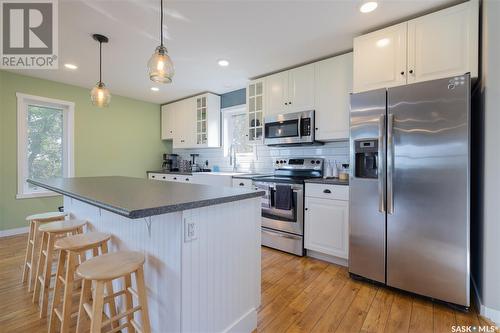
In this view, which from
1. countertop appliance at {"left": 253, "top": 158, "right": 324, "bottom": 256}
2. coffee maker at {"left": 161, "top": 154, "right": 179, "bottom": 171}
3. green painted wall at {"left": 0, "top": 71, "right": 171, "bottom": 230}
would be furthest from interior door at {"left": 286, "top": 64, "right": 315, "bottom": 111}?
green painted wall at {"left": 0, "top": 71, "right": 171, "bottom": 230}

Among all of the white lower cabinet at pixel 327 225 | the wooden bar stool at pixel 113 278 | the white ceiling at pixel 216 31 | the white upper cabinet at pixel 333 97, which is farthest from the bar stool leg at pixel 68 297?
the white upper cabinet at pixel 333 97

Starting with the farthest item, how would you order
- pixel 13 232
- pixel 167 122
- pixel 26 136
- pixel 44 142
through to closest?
pixel 167 122
pixel 44 142
pixel 26 136
pixel 13 232

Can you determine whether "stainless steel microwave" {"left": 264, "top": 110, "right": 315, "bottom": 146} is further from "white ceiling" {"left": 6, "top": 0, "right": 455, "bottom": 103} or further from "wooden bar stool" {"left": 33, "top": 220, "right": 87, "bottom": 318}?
"wooden bar stool" {"left": 33, "top": 220, "right": 87, "bottom": 318}

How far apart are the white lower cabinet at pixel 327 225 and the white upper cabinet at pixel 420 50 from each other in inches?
47.8

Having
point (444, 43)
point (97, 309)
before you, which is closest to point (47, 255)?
point (97, 309)

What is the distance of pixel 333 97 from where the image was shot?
2.94m

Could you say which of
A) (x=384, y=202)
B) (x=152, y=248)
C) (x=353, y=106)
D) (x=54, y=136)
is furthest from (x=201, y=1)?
(x=54, y=136)

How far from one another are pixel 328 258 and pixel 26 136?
4.74 meters

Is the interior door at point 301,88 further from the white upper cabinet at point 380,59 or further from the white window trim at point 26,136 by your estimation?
the white window trim at point 26,136

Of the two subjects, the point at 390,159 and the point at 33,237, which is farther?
the point at 33,237

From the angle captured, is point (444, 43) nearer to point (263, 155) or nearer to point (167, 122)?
point (263, 155)

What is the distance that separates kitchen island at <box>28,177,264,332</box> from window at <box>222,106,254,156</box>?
2.83 m

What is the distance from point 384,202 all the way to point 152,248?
190cm

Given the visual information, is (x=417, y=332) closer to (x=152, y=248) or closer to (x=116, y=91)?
(x=152, y=248)
